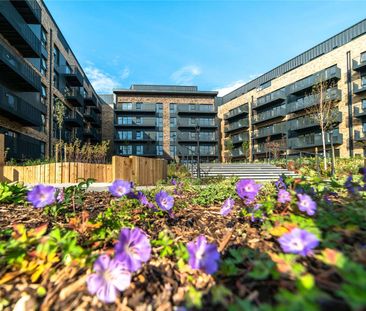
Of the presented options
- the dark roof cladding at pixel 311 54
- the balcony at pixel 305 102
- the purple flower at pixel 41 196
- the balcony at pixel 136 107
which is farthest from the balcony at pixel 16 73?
the dark roof cladding at pixel 311 54

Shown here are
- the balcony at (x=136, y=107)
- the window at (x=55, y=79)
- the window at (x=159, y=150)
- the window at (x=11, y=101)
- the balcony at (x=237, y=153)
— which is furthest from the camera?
the window at (x=159, y=150)

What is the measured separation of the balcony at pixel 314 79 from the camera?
29031 mm

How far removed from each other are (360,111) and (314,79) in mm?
6829

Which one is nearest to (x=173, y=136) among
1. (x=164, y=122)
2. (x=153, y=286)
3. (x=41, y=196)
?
(x=164, y=122)

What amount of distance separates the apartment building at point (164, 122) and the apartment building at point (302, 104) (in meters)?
4.17

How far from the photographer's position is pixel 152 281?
1.27 metres

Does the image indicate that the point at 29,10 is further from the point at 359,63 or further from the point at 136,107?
the point at 359,63

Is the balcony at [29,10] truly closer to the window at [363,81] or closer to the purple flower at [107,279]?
the purple flower at [107,279]

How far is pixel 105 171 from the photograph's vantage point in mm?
10500

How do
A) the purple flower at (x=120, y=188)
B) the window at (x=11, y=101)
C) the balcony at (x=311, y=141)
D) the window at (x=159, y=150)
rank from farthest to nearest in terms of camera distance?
1. the window at (x=159, y=150)
2. the balcony at (x=311, y=141)
3. the window at (x=11, y=101)
4. the purple flower at (x=120, y=188)

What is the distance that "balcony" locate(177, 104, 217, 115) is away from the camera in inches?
1809

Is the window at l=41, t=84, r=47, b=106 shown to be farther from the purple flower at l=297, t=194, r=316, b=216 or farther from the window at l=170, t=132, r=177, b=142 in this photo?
the window at l=170, t=132, r=177, b=142

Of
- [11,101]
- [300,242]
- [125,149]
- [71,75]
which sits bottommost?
[300,242]

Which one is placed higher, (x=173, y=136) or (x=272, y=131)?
(x=173, y=136)
